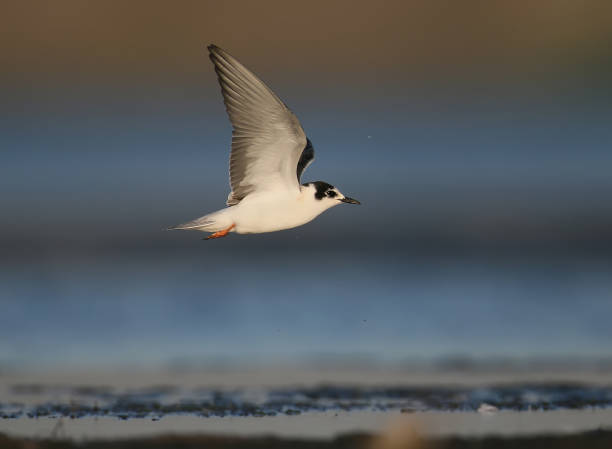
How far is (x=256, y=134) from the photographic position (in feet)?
29.5

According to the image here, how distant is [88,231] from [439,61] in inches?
436

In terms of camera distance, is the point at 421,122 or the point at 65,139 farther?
the point at 421,122

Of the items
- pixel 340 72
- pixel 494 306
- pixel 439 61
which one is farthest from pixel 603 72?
pixel 494 306

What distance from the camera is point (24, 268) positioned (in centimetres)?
1402

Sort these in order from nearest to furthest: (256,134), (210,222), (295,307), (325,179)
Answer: (256,134)
(210,222)
(295,307)
(325,179)

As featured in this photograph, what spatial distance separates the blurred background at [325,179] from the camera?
1112 cm

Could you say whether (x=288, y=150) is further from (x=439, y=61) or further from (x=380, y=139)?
(x=439, y=61)

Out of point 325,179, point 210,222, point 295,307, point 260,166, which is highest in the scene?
point 325,179

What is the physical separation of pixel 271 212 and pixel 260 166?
35cm

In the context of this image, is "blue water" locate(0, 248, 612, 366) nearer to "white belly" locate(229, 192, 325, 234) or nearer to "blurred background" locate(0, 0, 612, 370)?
"blurred background" locate(0, 0, 612, 370)

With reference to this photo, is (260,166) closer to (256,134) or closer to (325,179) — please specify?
(256,134)

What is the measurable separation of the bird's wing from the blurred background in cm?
162

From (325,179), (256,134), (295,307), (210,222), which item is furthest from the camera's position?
(325,179)

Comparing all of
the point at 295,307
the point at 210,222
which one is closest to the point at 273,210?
the point at 210,222
